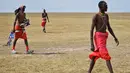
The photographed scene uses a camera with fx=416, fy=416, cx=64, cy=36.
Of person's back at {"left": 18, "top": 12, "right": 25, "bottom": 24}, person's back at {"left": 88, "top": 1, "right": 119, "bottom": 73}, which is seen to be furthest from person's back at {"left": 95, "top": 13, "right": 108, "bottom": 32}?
person's back at {"left": 18, "top": 12, "right": 25, "bottom": 24}

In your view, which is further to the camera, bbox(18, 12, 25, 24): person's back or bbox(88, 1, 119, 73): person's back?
bbox(18, 12, 25, 24): person's back

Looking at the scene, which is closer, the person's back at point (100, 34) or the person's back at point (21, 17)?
the person's back at point (100, 34)

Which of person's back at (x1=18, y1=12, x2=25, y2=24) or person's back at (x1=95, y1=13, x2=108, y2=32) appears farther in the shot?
person's back at (x1=18, y1=12, x2=25, y2=24)

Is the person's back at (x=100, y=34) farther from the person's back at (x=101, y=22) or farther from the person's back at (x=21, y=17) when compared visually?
the person's back at (x=21, y=17)

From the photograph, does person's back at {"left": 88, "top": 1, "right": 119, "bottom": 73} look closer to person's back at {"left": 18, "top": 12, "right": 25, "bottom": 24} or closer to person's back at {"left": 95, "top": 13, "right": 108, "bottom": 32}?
person's back at {"left": 95, "top": 13, "right": 108, "bottom": 32}

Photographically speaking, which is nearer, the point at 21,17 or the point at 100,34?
the point at 100,34

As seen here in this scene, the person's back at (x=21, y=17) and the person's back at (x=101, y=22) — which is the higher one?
the person's back at (x=101, y=22)

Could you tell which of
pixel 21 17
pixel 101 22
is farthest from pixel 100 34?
pixel 21 17

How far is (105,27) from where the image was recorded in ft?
35.6

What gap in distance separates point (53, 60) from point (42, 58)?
718 mm

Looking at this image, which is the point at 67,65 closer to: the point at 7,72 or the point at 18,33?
the point at 7,72

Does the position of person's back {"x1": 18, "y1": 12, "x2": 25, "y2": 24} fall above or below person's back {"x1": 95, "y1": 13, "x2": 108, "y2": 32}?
below

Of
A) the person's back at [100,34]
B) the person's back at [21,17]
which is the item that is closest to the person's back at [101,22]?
the person's back at [100,34]

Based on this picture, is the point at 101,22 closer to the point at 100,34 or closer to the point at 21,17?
the point at 100,34
